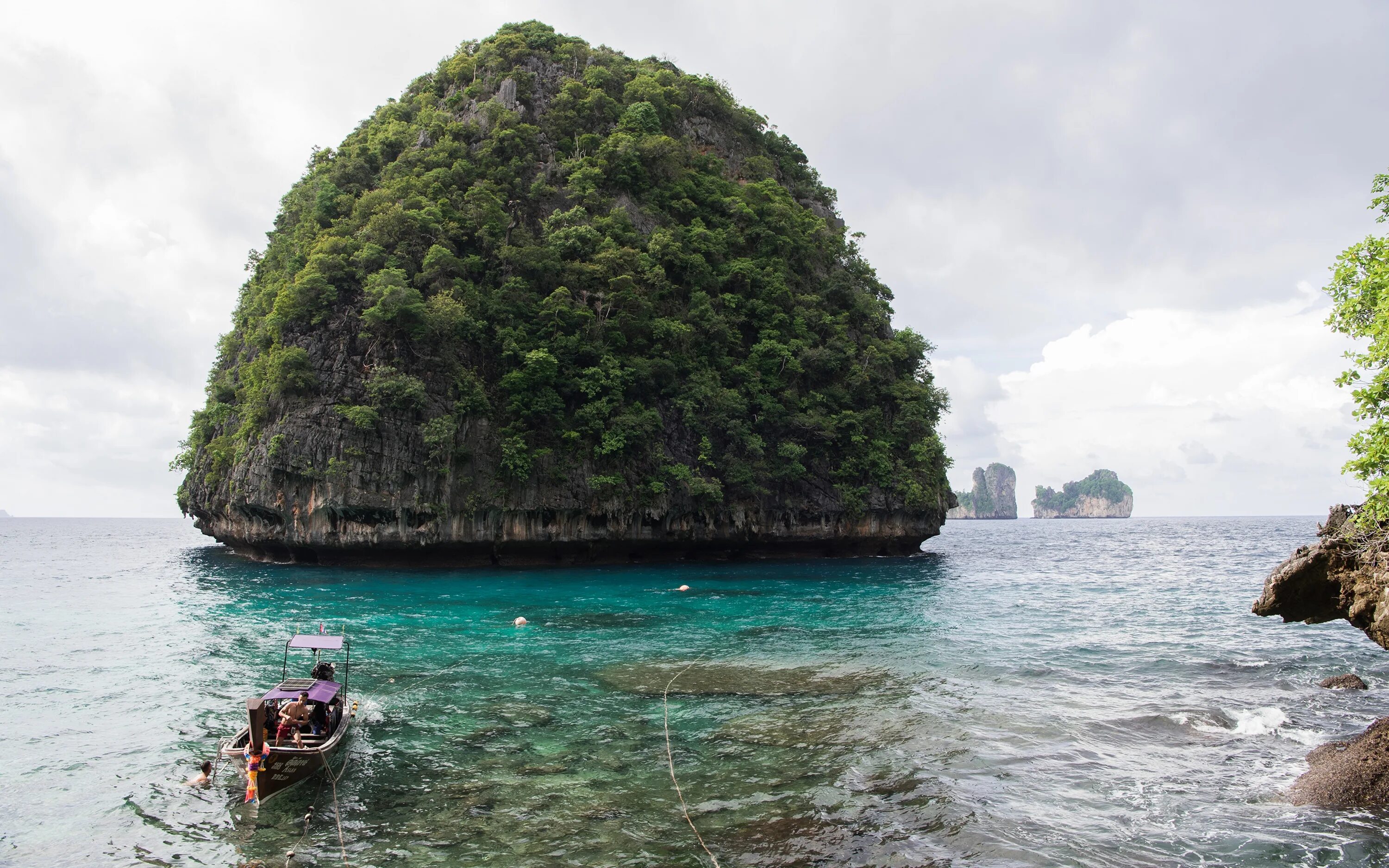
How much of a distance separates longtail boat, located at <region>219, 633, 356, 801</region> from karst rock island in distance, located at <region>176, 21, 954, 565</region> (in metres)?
26.9

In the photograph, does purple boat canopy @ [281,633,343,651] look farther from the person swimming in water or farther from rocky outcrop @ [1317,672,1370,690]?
rocky outcrop @ [1317,672,1370,690]

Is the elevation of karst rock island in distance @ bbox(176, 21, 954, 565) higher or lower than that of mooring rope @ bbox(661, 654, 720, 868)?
higher

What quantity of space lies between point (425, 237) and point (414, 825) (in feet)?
129

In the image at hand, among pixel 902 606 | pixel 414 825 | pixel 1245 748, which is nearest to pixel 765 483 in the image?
pixel 902 606

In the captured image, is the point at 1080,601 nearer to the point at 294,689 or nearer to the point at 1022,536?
the point at 294,689

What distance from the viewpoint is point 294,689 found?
43.3 feet

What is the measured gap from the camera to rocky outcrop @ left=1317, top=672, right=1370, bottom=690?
16.3m

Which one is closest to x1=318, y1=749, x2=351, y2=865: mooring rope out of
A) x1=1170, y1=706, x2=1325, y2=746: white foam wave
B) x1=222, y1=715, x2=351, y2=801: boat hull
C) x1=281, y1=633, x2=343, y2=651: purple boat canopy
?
x1=222, y1=715, x2=351, y2=801: boat hull

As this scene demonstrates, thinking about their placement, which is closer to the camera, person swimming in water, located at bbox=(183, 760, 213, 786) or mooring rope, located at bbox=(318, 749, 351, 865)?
mooring rope, located at bbox=(318, 749, 351, 865)

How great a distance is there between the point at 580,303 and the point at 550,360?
5015mm

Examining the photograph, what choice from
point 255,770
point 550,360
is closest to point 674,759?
point 255,770

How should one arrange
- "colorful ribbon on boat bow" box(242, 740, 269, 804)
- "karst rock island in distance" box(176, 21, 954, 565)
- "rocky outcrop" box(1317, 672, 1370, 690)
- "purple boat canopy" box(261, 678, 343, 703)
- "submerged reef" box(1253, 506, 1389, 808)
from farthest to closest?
"karst rock island in distance" box(176, 21, 954, 565) → "rocky outcrop" box(1317, 672, 1370, 690) → "purple boat canopy" box(261, 678, 343, 703) → "colorful ribbon on boat bow" box(242, 740, 269, 804) → "submerged reef" box(1253, 506, 1389, 808)

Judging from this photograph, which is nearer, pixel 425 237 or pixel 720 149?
pixel 425 237

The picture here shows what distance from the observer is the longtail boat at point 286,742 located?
11.0 metres
